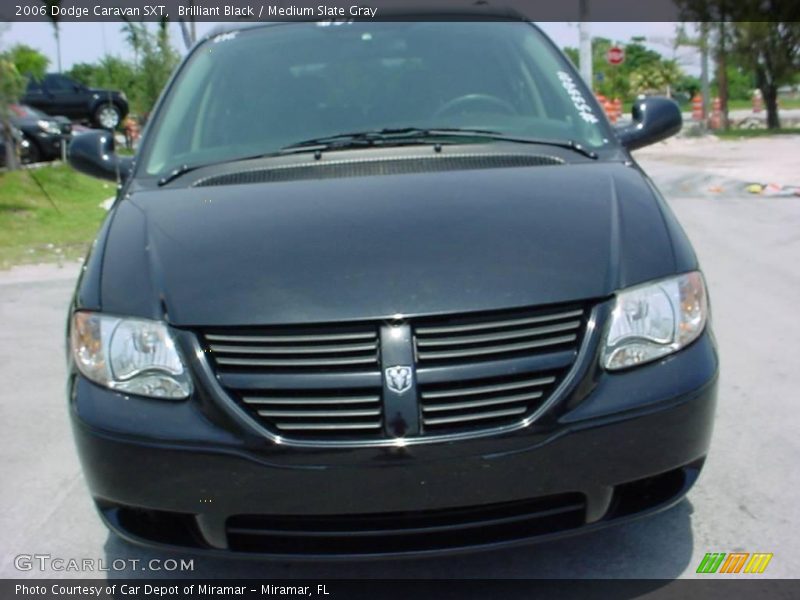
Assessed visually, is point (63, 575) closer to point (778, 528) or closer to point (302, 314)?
point (302, 314)

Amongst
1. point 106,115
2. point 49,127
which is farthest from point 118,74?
point 49,127

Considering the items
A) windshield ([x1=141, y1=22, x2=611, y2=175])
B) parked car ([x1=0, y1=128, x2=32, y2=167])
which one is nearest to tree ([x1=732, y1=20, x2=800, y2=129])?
parked car ([x1=0, y1=128, x2=32, y2=167])

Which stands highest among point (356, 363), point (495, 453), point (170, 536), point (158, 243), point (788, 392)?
point (158, 243)

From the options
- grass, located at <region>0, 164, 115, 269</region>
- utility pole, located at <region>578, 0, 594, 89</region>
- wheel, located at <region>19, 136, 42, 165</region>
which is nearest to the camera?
grass, located at <region>0, 164, 115, 269</region>

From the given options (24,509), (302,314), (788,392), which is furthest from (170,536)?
(788,392)

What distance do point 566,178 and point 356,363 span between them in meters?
1.06

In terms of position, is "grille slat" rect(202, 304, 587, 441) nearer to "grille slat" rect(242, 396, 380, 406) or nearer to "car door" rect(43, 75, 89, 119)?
"grille slat" rect(242, 396, 380, 406)

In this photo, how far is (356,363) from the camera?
8.29 ft

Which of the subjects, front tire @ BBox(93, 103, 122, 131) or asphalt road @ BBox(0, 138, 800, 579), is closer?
asphalt road @ BBox(0, 138, 800, 579)

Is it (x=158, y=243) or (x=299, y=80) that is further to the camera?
(x=299, y=80)

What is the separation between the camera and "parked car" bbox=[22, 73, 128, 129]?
88.4 ft

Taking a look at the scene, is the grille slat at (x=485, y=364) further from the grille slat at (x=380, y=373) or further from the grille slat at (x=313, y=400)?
the grille slat at (x=313, y=400)

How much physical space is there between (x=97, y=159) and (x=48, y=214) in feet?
30.2

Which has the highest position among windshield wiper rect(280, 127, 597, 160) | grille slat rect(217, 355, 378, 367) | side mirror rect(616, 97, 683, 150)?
windshield wiper rect(280, 127, 597, 160)
